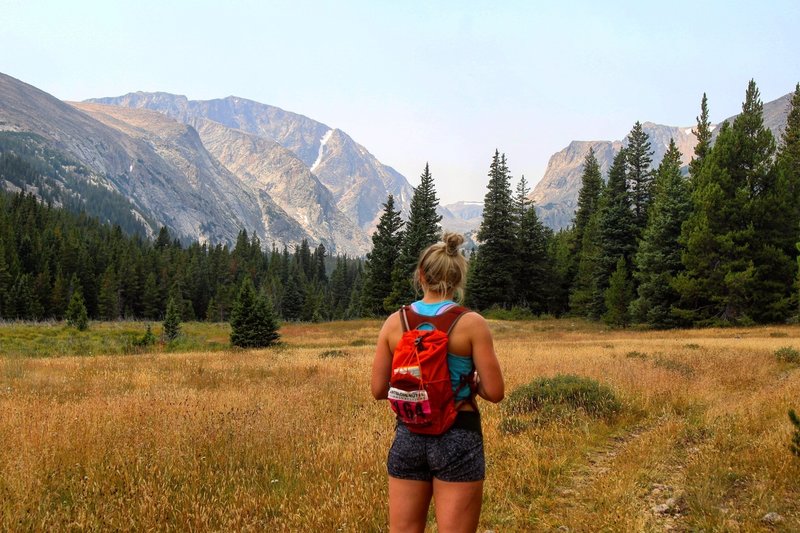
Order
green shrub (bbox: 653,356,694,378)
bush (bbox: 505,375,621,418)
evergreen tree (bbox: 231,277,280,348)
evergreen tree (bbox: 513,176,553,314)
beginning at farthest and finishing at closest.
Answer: evergreen tree (bbox: 513,176,553,314) < evergreen tree (bbox: 231,277,280,348) < green shrub (bbox: 653,356,694,378) < bush (bbox: 505,375,621,418)

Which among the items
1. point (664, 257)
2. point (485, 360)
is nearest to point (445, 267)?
point (485, 360)

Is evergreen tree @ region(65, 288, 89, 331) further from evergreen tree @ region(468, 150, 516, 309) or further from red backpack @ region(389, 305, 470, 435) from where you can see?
red backpack @ region(389, 305, 470, 435)

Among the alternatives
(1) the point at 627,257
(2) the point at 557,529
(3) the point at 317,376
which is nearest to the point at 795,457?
(2) the point at 557,529

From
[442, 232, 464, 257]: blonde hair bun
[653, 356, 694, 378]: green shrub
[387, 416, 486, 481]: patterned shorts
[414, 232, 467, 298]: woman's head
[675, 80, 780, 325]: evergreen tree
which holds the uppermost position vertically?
[675, 80, 780, 325]: evergreen tree

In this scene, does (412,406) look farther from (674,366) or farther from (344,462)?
(674,366)

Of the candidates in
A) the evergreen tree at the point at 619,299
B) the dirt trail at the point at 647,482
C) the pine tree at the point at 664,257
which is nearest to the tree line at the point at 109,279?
the evergreen tree at the point at 619,299

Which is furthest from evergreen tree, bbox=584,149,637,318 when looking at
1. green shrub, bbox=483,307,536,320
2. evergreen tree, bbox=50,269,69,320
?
evergreen tree, bbox=50,269,69,320

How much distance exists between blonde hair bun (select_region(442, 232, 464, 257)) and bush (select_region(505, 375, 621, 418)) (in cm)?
621

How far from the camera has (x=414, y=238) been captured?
52.6 meters

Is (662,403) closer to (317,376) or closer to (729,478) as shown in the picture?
(729,478)

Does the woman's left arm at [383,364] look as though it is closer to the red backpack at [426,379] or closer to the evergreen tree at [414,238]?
the red backpack at [426,379]

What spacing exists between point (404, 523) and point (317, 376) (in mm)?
10711

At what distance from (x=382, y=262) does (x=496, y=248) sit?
41.9 feet

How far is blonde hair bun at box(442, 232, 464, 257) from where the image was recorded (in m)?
2.94
